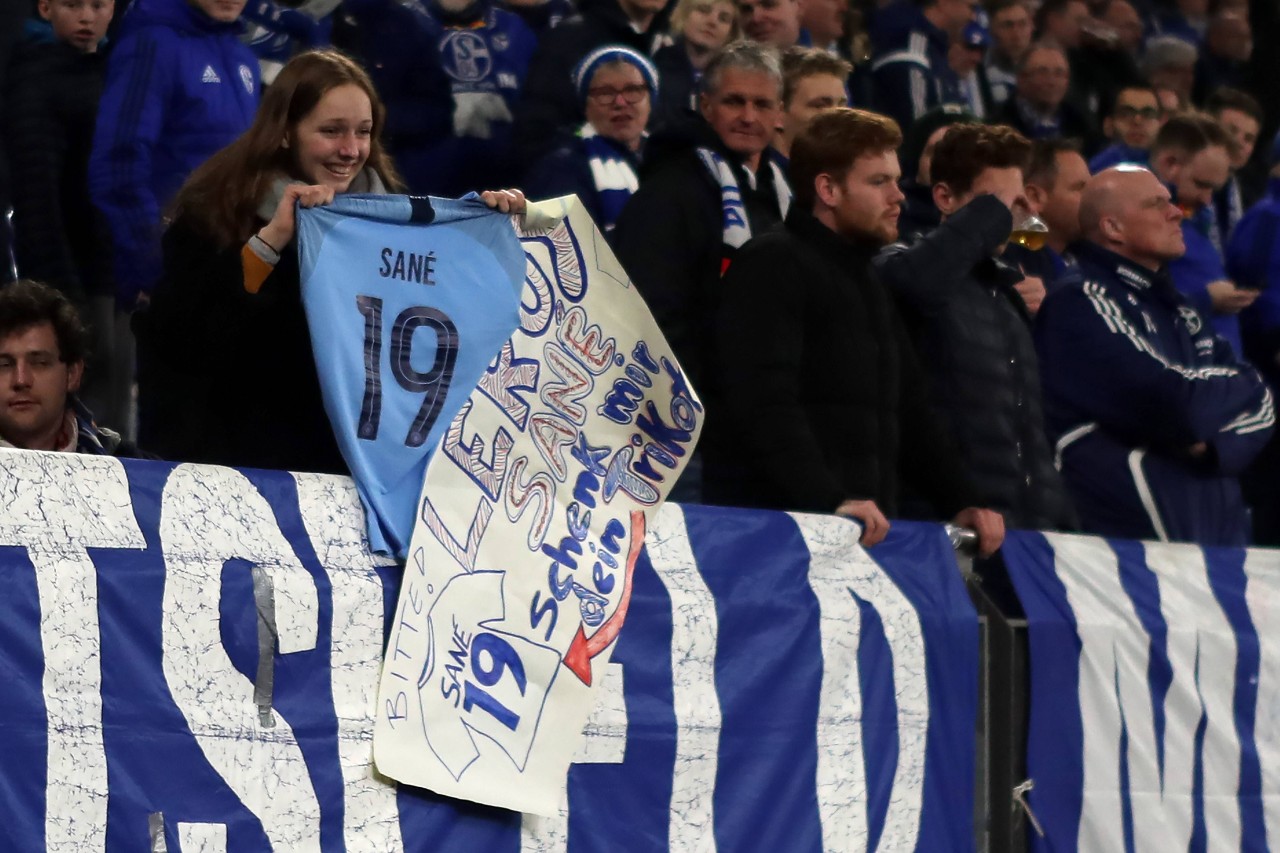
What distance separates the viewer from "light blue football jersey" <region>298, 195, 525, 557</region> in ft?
13.6

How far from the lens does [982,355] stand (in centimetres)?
595

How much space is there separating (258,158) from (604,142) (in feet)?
8.59

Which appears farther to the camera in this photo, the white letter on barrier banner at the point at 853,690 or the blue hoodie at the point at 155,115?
the blue hoodie at the point at 155,115

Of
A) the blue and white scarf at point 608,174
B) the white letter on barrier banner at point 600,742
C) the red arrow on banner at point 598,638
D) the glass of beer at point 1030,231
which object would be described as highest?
the blue and white scarf at point 608,174

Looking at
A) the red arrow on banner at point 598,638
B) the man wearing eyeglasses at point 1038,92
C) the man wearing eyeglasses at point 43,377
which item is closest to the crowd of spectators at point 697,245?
the man wearing eyeglasses at point 43,377

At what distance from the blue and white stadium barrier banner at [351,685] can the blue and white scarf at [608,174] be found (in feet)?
6.34

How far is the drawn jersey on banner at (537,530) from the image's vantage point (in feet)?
13.4

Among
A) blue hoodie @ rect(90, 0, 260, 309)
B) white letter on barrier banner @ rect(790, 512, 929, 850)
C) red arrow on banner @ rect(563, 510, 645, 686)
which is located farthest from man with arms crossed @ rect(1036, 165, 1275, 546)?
blue hoodie @ rect(90, 0, 260, 309)

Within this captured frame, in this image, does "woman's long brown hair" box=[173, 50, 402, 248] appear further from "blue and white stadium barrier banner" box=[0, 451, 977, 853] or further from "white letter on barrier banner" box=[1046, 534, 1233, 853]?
"white letter on barrier banner" box=[1046, 534, 1233, 853]

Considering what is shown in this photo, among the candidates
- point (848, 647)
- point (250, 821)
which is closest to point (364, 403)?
point (250, 821)

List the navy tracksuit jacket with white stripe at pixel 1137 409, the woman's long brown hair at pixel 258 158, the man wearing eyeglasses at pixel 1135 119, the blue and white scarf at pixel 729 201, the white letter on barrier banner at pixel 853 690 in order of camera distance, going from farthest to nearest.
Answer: the man wearing eyeglasses at pixel 1135 119
the navy tracksuit jacket with white stripe at pixel 1137 409
the blue and white scarf at pixel 729 201
the white letter on barrier banner at pixel 853 690
the woman's long brown hair at pixel 258 158

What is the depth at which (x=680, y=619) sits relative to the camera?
15.1 feet

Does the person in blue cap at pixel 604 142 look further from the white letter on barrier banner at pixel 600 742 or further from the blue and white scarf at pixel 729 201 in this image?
the white letter on barrier banner at pixel 600 742

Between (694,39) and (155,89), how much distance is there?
2.59 metres
